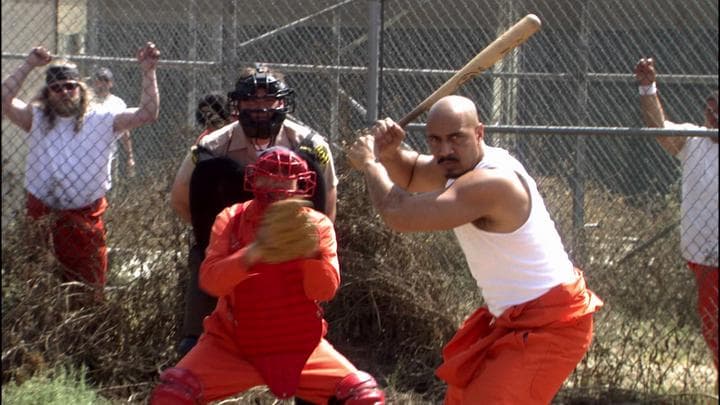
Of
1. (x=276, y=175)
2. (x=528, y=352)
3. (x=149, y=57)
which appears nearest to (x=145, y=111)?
(x=149, y=57)

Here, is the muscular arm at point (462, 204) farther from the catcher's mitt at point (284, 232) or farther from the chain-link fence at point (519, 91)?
the chain-link fence at point (519, 91)

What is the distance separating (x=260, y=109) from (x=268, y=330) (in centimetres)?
111

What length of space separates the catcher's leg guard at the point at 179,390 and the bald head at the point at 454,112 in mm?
1368

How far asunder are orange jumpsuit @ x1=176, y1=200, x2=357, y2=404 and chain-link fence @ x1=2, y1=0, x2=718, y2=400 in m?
1.81

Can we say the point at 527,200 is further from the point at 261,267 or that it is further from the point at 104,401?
the point at 104,401

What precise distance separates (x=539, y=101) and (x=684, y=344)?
1847 millimetres

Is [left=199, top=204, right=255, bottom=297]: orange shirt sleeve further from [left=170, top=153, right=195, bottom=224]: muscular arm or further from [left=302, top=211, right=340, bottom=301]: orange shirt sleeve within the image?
[left=170, top=153, right=195, bottom=224]: muscular arm

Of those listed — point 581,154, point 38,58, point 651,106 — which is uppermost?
point 38,58

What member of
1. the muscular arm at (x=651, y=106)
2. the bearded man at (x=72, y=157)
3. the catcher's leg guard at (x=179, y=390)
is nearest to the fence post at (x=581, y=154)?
the muscular arm at (x=651, y=106)

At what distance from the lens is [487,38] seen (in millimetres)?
6852

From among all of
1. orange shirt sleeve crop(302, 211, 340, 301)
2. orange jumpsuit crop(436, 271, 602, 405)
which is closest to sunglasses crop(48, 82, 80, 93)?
orange shirt sleeve crop(302, 211, 340, 301)

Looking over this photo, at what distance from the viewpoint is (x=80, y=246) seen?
627cm

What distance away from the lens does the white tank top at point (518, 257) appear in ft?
14.3

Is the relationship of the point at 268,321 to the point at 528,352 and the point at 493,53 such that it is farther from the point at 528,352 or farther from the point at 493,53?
the point at 493,53
